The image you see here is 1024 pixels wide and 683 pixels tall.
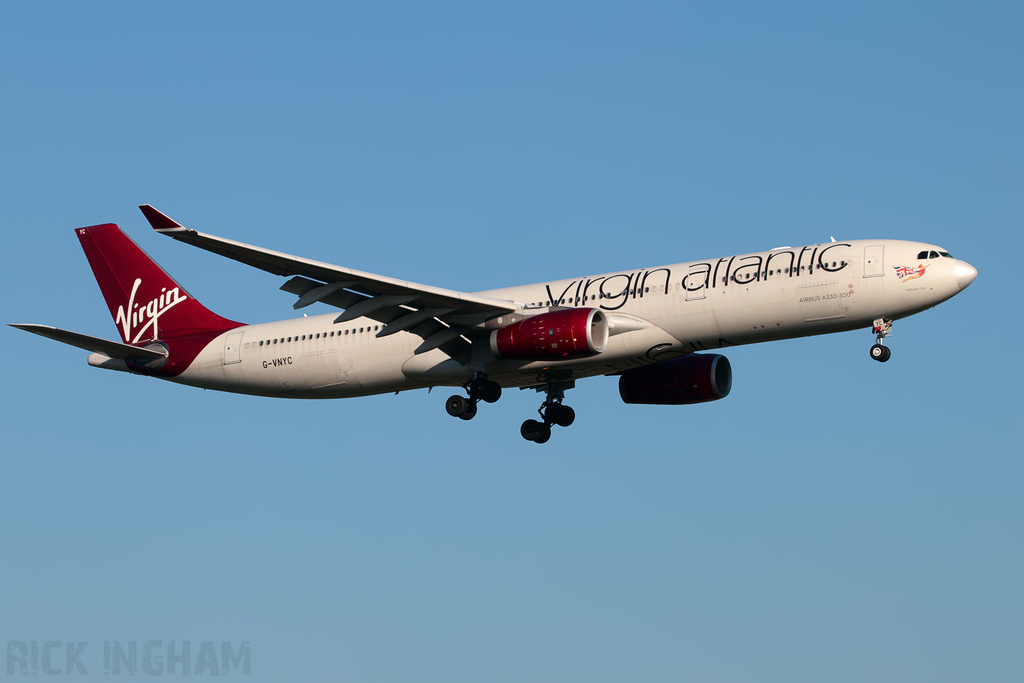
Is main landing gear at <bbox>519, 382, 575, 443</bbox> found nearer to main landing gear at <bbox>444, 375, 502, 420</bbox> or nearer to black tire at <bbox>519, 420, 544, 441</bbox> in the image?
black tire at <bbox>519, 420, 544, 441</bbox>

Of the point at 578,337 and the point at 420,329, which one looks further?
the point at 420,329

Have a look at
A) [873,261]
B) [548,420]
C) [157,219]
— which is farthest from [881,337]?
[157,219]

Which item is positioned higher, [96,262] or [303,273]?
[96,262]

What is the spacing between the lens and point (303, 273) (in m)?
37.1

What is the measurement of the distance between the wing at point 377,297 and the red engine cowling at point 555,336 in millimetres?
1190

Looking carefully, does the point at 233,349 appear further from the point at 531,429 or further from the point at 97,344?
the point at 531,429

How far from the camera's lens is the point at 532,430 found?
147 feet

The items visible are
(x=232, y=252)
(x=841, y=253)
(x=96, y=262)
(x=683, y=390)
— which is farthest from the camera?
(x=96, y=262)

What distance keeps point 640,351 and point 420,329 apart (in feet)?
23.3

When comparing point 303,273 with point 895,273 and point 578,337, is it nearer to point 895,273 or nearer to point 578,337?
point 578,337

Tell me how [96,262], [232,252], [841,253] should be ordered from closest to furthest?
[232,252]
[841,253]
[96,262]

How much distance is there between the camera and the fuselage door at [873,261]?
37.2 metres

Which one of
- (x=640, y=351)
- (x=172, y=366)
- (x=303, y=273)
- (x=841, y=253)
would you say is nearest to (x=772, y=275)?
(x=841, y=253)

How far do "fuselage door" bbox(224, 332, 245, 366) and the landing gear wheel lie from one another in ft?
33.9
